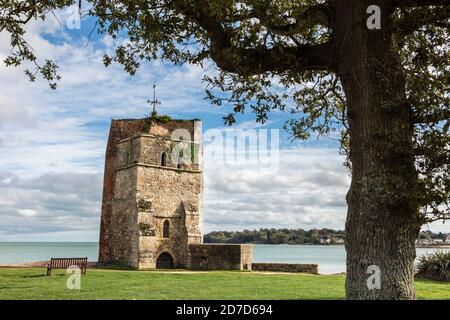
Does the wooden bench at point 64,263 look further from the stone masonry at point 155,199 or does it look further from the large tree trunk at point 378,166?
the large tree trunk at point 378,166

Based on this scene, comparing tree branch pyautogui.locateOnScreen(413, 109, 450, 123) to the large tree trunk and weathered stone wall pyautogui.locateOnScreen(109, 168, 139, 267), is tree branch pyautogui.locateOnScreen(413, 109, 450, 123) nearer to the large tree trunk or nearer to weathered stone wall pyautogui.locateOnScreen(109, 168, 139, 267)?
the large tree trunk

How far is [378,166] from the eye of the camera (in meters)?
8.20

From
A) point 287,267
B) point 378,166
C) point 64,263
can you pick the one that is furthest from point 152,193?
point 378,166

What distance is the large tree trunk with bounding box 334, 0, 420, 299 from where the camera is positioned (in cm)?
798

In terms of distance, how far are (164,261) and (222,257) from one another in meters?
4.92

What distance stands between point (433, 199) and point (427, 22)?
3.76m

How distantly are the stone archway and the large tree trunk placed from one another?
84.1 feet

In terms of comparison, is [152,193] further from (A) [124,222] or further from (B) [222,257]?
(B) [222,257]

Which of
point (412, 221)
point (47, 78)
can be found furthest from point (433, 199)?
point (47, 78)

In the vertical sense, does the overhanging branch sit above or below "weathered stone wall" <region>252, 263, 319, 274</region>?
above

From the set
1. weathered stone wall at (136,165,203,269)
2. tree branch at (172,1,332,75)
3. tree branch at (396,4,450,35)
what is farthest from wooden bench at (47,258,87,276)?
tree branch at (396,4,450,35)

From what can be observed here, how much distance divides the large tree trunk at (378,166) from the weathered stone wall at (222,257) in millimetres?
→ 21661

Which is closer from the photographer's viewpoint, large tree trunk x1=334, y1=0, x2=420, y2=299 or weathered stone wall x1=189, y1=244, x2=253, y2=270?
large tree trunk x1=334, y1=0, x2=420, y2=299
